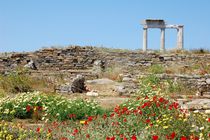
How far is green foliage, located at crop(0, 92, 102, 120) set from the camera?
341 inches

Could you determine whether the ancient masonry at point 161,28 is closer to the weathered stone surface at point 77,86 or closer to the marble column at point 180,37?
the marble column at point 180,37

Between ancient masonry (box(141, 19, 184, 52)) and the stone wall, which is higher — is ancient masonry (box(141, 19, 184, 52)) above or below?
above

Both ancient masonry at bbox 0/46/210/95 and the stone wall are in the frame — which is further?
the stone wall

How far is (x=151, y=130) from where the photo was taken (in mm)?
6289

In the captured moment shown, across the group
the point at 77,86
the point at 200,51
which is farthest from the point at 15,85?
the point at 200,51

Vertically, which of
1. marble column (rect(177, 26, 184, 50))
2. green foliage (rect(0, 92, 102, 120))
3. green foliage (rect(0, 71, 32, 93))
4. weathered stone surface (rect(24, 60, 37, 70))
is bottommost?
weathered stone surface (rect(24, 60, 37, 70))

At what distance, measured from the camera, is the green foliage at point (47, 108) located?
866cm

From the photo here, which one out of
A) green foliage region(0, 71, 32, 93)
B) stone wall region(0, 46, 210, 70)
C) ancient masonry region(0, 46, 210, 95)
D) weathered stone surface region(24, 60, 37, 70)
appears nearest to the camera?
green foliage region(0, 71, 32, 93)

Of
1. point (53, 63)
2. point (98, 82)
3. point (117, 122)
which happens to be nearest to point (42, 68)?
point (53, 63)

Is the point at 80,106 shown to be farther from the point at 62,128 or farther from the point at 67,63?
the point at 67,63

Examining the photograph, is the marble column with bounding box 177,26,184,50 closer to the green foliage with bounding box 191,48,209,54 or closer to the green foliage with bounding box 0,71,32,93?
the green foliage with bounding box 191,48,209,54

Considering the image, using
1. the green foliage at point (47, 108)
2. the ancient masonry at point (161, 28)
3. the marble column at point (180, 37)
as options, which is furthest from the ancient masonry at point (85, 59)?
the green foliage at point (47, 108)

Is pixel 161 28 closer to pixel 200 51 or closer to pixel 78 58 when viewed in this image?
pixel 200 51

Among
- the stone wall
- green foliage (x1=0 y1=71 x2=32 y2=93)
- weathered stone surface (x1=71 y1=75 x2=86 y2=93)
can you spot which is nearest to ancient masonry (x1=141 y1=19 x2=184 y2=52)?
the stone wall
